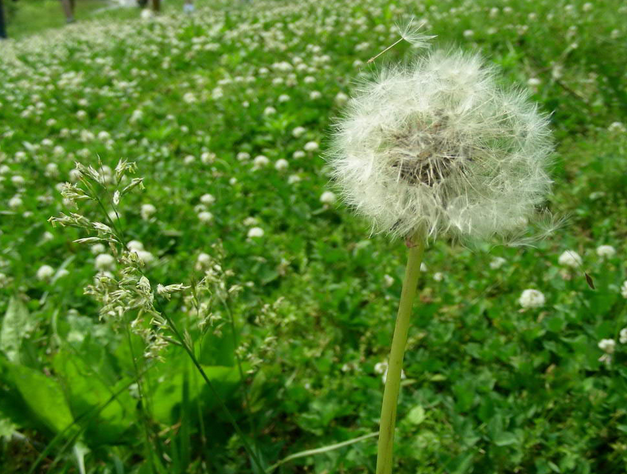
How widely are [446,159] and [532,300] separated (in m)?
1.35

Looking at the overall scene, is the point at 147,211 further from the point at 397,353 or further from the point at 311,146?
the point at 397,353

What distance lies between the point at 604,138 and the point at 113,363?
322cm

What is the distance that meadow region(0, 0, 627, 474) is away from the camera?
1883mm

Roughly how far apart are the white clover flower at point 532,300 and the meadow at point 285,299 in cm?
1

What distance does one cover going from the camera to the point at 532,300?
2.35 meters

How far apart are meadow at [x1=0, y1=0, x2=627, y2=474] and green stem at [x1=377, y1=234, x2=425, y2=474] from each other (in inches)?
10.2

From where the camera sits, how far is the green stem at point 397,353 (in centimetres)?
Result: 116

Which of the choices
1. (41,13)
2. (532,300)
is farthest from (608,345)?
(41,13)

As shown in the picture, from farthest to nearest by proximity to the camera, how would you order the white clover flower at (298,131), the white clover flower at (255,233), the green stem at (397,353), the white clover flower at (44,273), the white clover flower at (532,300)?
1. the white clover flower at (298,131)
2. the white clover flower at (255,233)
3. the white clover flower at (44,273)
4. the white clover flower at (532,300)
5. the green stem at (397,353)

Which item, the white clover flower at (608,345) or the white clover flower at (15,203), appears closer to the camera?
the white clover flower at (608,345)

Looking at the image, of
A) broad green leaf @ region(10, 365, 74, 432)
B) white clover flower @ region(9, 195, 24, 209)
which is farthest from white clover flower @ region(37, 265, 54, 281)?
broad green leaf @ region(10, 365, 74, 432)

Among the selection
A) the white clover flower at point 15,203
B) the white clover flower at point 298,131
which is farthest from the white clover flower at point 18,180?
the white clover flower at point 298,131

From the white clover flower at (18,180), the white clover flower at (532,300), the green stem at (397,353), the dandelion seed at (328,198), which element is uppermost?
the green stem at (397,353)

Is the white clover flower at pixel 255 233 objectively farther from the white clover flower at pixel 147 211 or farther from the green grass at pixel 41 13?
the green grass at pixel 41 13
